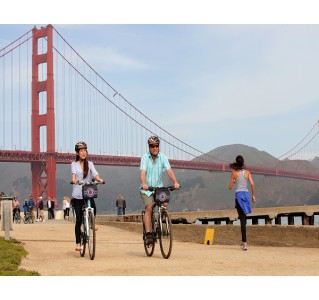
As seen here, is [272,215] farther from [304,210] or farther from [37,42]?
[37,42]

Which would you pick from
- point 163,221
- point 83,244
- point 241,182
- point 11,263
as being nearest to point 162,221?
point 163,221

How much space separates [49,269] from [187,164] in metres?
59.6

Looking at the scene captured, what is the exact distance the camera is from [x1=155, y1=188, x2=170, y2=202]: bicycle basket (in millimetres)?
8883

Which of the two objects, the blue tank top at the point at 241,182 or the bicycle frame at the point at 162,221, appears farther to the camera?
the blue tank top at the point at 241,182

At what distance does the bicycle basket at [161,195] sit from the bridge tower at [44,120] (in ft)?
161

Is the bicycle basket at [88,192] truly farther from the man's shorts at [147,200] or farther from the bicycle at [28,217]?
the bicycle at [28,217]

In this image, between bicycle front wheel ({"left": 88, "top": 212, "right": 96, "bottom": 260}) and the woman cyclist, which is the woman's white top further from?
bicycle front wheel ({"left": 88, "top": 212, "right": 96, "bottom": 260})

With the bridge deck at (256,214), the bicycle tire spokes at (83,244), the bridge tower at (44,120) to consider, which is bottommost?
the bicycle tire spokes at (83,244)

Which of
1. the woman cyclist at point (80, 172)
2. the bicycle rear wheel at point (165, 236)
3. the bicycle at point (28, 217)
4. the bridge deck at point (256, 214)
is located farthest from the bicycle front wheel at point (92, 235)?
the bicycle at point (28, 217)

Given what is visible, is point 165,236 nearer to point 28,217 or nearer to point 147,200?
point 147,200

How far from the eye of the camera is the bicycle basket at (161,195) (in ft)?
29.1

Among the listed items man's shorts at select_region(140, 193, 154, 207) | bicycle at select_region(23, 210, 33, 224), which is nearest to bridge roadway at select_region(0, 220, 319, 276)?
man's shorts at select_region(140, 193, 154, 207)

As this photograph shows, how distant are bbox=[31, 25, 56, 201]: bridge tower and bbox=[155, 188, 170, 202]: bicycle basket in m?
49.2

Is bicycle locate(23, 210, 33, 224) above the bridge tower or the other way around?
the other way around
